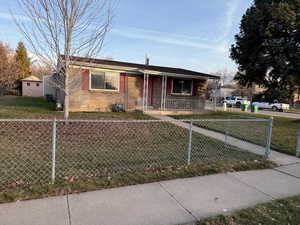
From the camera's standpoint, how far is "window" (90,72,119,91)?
41.5 feet

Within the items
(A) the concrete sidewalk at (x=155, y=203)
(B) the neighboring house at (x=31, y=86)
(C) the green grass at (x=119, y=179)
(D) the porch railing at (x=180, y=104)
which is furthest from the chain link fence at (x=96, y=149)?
(B) the neighboring house at (x=31, y=86)

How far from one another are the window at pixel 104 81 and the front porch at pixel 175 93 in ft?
7.00

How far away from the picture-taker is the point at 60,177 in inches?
133

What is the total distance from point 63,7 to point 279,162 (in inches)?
326

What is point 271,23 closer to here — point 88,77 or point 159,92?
point 159,92

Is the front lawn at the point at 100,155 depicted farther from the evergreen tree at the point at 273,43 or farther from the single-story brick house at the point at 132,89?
the evergreen tree at the point at 273,43

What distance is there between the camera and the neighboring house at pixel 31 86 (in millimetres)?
32406

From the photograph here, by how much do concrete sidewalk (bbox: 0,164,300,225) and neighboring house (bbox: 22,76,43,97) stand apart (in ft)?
118

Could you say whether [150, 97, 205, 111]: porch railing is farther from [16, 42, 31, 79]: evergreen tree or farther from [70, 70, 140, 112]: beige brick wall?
[16, 42, 31, 79]: evergreen tree

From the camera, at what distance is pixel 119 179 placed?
3.38m

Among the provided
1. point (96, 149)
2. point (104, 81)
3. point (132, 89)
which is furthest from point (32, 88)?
point (96, 149)

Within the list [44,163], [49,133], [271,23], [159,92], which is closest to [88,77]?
[159,92]

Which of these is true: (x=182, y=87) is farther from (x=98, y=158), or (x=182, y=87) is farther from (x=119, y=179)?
(x=119, y=179)

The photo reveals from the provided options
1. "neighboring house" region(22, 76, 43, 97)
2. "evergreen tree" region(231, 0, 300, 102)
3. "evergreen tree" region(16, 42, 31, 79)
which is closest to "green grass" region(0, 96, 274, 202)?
"evergreen tree" region(231, 0, 300, 102)
